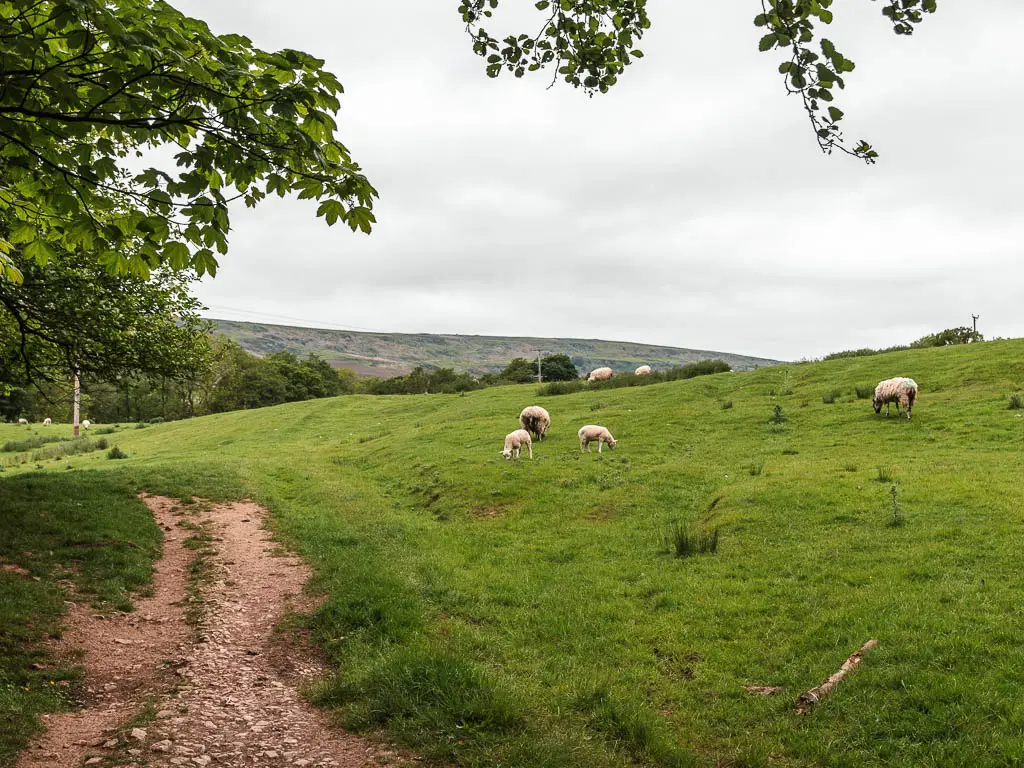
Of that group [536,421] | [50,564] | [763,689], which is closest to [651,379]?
[536,421]

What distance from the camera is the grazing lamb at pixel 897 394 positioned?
74.2 feet

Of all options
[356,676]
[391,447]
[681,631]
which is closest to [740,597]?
[681,631]

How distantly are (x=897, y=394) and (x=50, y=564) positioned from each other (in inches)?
1040

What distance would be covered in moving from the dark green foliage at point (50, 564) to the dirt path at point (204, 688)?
0.27 m

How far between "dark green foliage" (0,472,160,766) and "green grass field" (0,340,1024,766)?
1432 millimetres

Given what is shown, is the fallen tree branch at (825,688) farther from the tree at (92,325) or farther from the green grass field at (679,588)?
the tree at (92,325)

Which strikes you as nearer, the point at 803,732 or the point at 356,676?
the point at 803,732

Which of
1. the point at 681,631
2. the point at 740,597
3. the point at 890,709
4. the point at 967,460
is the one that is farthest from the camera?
the point at 967,460

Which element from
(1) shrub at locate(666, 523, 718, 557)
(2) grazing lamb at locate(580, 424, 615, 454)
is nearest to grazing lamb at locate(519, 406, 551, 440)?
(2) grazing lamb at locate(580, 424, 615, 454)

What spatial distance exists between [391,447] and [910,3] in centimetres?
2698

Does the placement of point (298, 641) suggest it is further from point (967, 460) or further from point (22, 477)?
point (967, 460)

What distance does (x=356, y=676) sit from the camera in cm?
683

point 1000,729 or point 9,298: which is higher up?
point 9,298

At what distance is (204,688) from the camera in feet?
22.2
